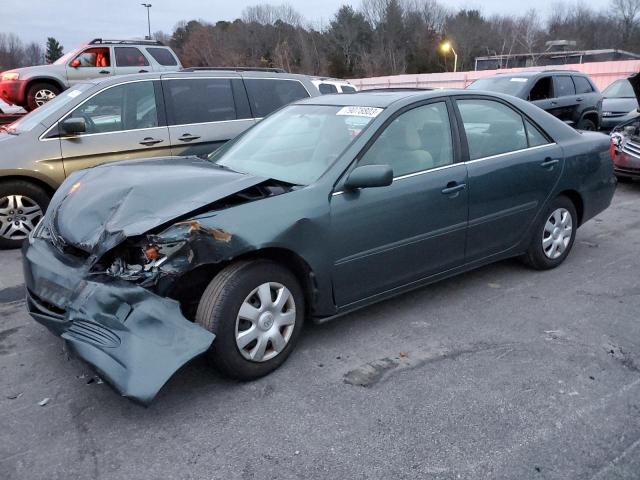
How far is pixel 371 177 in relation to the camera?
10.8ft

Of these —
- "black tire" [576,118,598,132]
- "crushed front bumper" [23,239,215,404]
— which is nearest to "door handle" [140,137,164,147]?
"crushed front bumper" [23,239,215,404]

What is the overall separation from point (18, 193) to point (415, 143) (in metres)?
3.99

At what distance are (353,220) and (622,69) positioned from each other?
97.8 feet

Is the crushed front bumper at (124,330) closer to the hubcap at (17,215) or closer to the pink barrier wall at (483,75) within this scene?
the hubcap at (17,215)

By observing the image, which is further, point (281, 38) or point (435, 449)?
point (281, 38)

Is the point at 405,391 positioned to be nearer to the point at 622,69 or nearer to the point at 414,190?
the point at 414,190

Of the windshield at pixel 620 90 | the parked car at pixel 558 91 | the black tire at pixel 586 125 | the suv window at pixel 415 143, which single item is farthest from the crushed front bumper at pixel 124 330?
the windshield at pixel 620 90

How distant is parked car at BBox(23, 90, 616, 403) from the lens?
9.27ft

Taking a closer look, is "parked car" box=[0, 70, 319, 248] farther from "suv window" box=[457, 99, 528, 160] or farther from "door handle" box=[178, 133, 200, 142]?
"suv window" box=[457, 99, 528, 160]

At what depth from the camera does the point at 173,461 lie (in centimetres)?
248

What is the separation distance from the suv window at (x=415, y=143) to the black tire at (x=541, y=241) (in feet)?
4.05

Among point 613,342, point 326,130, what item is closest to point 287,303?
point 326,130

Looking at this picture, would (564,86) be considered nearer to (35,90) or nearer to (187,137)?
(187,137)

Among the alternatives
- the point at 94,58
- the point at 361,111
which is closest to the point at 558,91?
the point at 361,111
